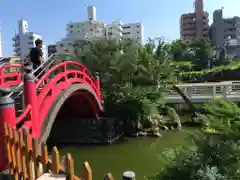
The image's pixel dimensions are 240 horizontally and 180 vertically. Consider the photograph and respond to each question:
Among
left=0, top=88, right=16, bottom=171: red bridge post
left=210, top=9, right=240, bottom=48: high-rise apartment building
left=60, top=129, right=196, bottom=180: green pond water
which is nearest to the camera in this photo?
left=0, top=88, right=16, bottom=171: red bridge post

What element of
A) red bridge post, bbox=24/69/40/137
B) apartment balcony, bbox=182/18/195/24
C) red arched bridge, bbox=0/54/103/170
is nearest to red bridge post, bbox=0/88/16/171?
red arched bridge, bbox=0/54/103/170

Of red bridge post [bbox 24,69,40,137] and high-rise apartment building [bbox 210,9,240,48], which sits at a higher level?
high-rise apartment building [bbox 210,9,240,48]

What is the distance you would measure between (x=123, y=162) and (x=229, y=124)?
7.91 m

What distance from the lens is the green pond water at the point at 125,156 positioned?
954cm

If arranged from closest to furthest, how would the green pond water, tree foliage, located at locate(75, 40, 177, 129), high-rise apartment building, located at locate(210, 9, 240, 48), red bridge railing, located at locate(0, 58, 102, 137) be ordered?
red bridge railing, located at locate(0, 58, 102, 137)
the green pond water
tree foliage, located at locate(75, 40, 177, 129)
high-rise apartment building, located at locate(210, 9, 240, 48)

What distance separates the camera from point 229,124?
10.0 ft

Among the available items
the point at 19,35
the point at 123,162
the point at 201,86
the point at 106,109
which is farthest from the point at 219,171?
the point at 19,35

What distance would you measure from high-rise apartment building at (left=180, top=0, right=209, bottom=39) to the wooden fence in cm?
7543

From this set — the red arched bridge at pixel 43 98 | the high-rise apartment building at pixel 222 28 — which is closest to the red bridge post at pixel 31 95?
the red arched bridge at pixel 43 98

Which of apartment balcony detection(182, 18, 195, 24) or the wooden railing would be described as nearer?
the wooden railing

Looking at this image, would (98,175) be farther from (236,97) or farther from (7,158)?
(236,97)

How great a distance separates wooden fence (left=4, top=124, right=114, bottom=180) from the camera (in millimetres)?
2824

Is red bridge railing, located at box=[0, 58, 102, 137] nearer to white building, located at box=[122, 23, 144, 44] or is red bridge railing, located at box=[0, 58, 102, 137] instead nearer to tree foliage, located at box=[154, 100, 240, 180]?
tree foliage, located at box=[154, 100, 240, 180]

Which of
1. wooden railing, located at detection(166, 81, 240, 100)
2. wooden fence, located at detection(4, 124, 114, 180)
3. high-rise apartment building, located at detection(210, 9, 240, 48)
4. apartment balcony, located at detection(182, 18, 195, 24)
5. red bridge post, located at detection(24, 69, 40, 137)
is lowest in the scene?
wooden railing, located at detection(166, 81, 240, 100)
